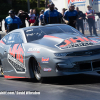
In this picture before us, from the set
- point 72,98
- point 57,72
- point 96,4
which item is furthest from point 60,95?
point 96,4

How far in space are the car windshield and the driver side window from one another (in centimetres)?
21

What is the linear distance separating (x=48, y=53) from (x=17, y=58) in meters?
1.23

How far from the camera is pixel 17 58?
798cm

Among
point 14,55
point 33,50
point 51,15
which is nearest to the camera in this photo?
point 33,50

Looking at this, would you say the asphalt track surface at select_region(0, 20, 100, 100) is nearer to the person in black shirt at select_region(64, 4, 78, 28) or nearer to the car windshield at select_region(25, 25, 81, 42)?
the car windshield at select_region(25, 25, 81, 42)

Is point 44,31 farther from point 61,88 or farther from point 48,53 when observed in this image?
point 61,88

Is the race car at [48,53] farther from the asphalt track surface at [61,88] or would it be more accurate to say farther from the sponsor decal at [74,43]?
the asphalt track surface at [61,88]

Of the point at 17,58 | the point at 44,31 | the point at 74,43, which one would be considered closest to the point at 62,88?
the point at 74,43

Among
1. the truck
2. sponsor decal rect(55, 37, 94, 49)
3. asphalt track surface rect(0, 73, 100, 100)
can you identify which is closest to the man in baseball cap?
the truck

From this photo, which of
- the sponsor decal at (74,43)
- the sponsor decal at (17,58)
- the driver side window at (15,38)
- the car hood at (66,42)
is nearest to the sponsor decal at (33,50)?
the car hood at (66,42)

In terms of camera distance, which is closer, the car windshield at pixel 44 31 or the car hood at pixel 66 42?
the car hood at pixel 66 42

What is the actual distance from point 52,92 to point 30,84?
1.36 m

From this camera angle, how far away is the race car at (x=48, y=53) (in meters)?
6.82

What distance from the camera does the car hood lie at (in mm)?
7004
